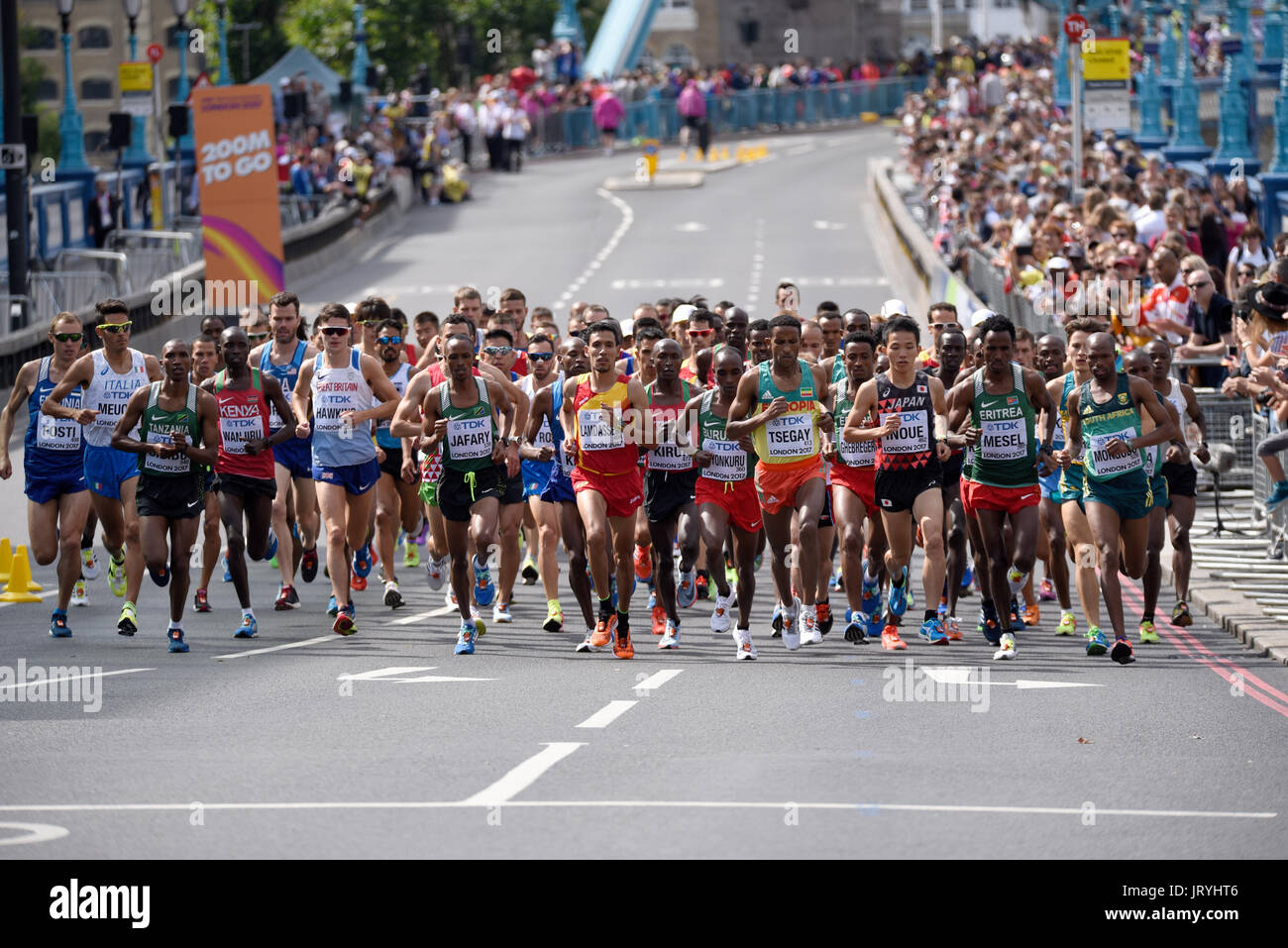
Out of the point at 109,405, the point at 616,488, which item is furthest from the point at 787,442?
the point at 109,405

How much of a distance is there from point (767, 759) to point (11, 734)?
397 cm

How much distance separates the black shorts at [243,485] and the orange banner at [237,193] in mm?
8721

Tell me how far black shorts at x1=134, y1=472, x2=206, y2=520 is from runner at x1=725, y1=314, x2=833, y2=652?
141 inches

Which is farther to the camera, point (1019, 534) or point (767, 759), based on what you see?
point (1019, 534)

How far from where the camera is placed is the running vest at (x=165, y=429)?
14602 millimetres

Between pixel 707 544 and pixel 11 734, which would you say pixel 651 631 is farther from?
pixel 11 734

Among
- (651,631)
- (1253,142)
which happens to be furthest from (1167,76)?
(651,631)

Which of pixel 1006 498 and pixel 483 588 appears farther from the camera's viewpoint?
pixel 483 588

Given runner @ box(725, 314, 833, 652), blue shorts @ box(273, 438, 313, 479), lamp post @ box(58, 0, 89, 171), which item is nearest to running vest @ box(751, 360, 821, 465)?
runner @ box(725, 314, 833, 652)

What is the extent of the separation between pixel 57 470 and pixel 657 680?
4.87 meters

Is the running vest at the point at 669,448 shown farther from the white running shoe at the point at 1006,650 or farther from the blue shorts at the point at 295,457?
the blue shorts at the point at 295,457

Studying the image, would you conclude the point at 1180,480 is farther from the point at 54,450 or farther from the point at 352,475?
the point at 54,450

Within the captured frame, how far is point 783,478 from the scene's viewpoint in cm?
1439

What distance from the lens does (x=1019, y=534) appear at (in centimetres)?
1416
